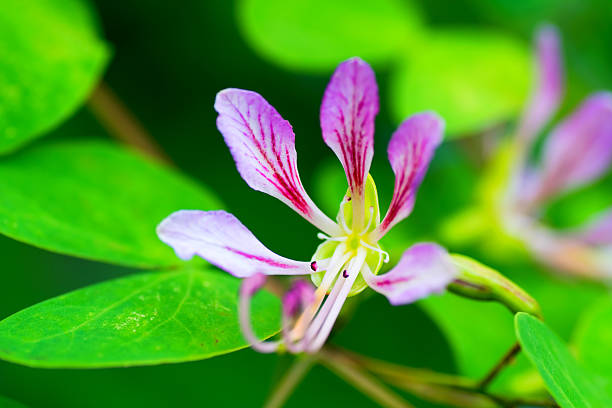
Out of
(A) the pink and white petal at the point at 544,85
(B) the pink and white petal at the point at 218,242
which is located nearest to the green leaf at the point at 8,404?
(B) the pink and white petal at the point at 218,242

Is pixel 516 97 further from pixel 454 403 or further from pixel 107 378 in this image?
pixel 107 378

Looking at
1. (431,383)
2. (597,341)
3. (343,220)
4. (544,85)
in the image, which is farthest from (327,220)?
(544,85)

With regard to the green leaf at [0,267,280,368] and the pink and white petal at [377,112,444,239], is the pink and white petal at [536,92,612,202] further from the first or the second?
the green leaf at [0,267,280,368]

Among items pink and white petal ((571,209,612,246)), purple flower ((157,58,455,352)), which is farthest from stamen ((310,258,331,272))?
pink and white petal ((571,209,612,246))

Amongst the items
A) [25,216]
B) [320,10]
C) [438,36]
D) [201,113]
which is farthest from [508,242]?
[25,216]

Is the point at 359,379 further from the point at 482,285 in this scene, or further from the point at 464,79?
the point at 464,79
